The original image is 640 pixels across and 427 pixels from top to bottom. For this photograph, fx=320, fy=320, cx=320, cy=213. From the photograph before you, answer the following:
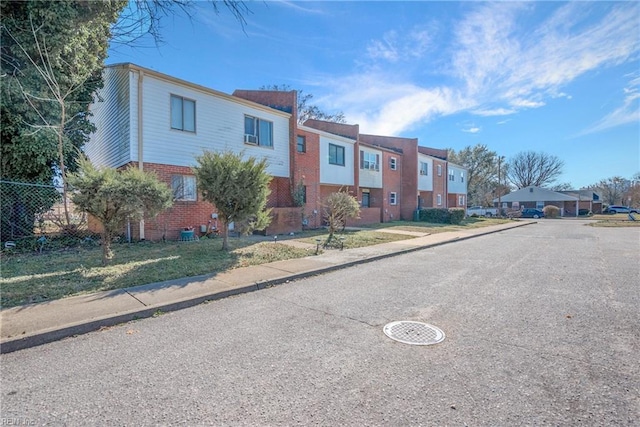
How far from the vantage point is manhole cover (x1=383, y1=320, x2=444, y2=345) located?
13.3 ft

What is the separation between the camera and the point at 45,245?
32.0 feet

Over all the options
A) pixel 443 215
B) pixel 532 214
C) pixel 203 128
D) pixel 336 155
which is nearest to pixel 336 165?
pixel 336 155

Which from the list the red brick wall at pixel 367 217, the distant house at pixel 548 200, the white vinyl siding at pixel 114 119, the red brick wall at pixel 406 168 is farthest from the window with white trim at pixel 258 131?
the distant house at pixel 548 200

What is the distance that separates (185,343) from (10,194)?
400 inches

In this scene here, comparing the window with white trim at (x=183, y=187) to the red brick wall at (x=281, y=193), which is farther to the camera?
the red brick wall at (x=281, y=193)

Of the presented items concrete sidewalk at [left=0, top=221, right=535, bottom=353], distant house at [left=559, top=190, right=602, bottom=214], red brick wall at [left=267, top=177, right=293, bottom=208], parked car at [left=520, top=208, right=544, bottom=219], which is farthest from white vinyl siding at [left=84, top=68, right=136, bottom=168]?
distant house at [left=559, top=190, right=602, bottom=214]

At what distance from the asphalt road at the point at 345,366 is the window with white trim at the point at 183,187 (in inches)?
328

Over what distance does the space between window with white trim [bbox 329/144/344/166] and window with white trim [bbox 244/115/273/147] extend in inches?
210

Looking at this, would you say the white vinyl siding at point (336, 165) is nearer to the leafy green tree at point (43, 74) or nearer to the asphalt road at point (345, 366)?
the leafy green tree at point (43, 74)

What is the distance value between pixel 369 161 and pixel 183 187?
15438mm

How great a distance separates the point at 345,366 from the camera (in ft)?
11.1

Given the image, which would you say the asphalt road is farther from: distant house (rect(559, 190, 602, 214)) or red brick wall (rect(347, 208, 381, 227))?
distant house (rect(559, 190, 602, 214))

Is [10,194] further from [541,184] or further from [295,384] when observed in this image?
[541,184]

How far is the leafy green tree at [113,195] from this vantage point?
22.7ft
